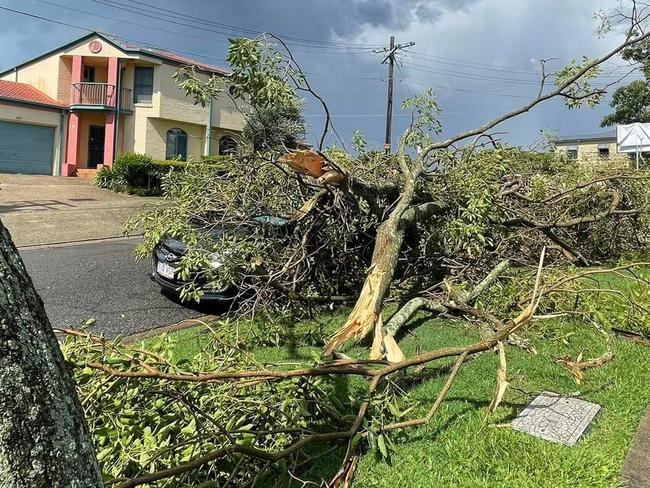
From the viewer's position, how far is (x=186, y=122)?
2633cm

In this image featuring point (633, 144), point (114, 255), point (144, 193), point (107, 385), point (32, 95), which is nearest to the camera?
point (107, 385)

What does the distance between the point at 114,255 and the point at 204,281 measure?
4.06 meters

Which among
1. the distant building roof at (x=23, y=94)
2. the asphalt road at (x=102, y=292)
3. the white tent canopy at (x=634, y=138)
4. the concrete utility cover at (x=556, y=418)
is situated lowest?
the concrete utility cover at (x=556, y=418)

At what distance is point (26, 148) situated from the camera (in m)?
23.9

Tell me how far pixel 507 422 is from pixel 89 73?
28.0 m

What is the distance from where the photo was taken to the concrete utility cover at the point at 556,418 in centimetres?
317

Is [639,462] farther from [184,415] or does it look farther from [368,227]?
[368,227]

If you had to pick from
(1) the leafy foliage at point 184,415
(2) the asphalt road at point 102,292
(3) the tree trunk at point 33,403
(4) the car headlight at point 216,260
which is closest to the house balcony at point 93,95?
(2) the asphalt road at point 102,292

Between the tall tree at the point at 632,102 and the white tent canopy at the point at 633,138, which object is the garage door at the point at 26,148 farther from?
the tall tree at the point at 632,102

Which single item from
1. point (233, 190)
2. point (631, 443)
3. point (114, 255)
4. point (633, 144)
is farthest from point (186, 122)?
point (631, 443)

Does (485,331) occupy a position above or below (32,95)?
below

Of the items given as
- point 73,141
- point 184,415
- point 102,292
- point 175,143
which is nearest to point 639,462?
point 184,415

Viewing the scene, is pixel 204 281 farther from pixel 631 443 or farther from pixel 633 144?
pixel 633 144

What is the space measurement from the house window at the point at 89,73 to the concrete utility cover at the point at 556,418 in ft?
90.6
